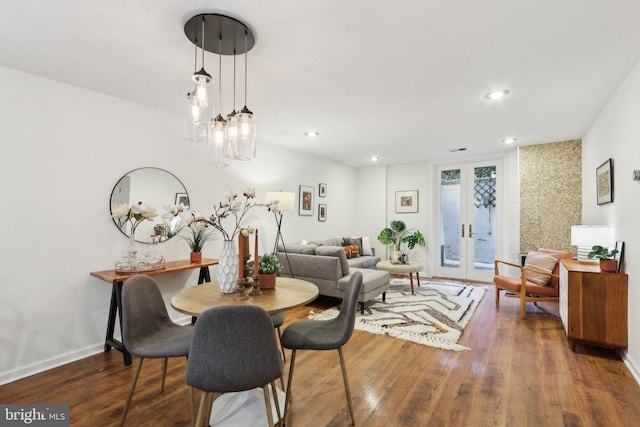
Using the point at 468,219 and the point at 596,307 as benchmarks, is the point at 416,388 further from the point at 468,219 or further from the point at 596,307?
the point at 468,219

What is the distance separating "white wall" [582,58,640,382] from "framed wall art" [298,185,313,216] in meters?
3.98

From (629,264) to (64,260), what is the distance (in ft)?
15.7

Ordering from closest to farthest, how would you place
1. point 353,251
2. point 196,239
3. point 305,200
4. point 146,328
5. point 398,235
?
point 146,328, point 196,239, point 305,200, point 353,251, point 398,235

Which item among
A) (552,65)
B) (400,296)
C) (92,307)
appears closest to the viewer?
(552,65)

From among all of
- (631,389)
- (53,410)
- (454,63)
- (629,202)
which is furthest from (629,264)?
(53,410)

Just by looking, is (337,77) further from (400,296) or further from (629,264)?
(400,296)

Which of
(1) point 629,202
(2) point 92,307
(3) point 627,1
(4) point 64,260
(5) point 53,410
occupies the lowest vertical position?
(5) point 53,410

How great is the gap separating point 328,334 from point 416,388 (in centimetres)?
89

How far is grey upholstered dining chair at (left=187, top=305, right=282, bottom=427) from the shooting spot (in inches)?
51.6

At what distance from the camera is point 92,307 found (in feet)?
9.42

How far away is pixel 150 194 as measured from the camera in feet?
10.7

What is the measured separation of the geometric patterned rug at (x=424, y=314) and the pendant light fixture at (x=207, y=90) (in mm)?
2340

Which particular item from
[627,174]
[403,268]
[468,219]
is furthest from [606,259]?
[468,219]

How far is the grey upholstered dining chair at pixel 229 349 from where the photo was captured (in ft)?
4.30
